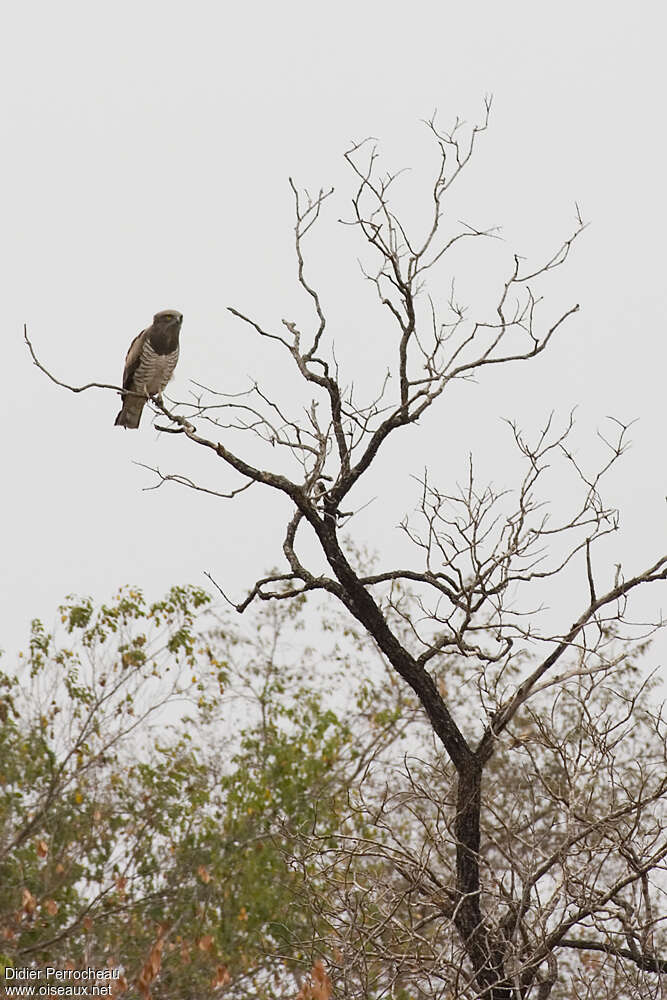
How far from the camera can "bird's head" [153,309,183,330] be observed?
713 cm

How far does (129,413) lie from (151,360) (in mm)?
349

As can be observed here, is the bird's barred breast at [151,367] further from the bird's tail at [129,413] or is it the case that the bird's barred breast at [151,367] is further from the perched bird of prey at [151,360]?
the bird's tail at [129,413]

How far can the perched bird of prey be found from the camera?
7.05 metres

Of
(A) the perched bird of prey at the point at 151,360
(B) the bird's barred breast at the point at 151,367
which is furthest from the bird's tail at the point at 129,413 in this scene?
(B) the bird's barred breast at the point at 151,367

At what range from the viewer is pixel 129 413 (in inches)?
277

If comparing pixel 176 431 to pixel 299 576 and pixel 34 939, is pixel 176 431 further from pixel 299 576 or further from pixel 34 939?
pixel 34 939

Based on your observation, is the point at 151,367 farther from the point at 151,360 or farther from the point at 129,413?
the point at 129,413

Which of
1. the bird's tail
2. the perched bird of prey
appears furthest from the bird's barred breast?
the bird's tail

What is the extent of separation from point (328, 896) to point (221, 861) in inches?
218

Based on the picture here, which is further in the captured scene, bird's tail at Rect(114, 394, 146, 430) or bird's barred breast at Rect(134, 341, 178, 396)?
bird's barred breast at Rect(134, 341, 178, 396)

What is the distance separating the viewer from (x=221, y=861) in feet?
33.6

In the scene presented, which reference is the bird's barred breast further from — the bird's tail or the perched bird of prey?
the bird's tail

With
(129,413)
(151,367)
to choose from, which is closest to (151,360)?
(151,367)

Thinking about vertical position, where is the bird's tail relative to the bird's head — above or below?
below
